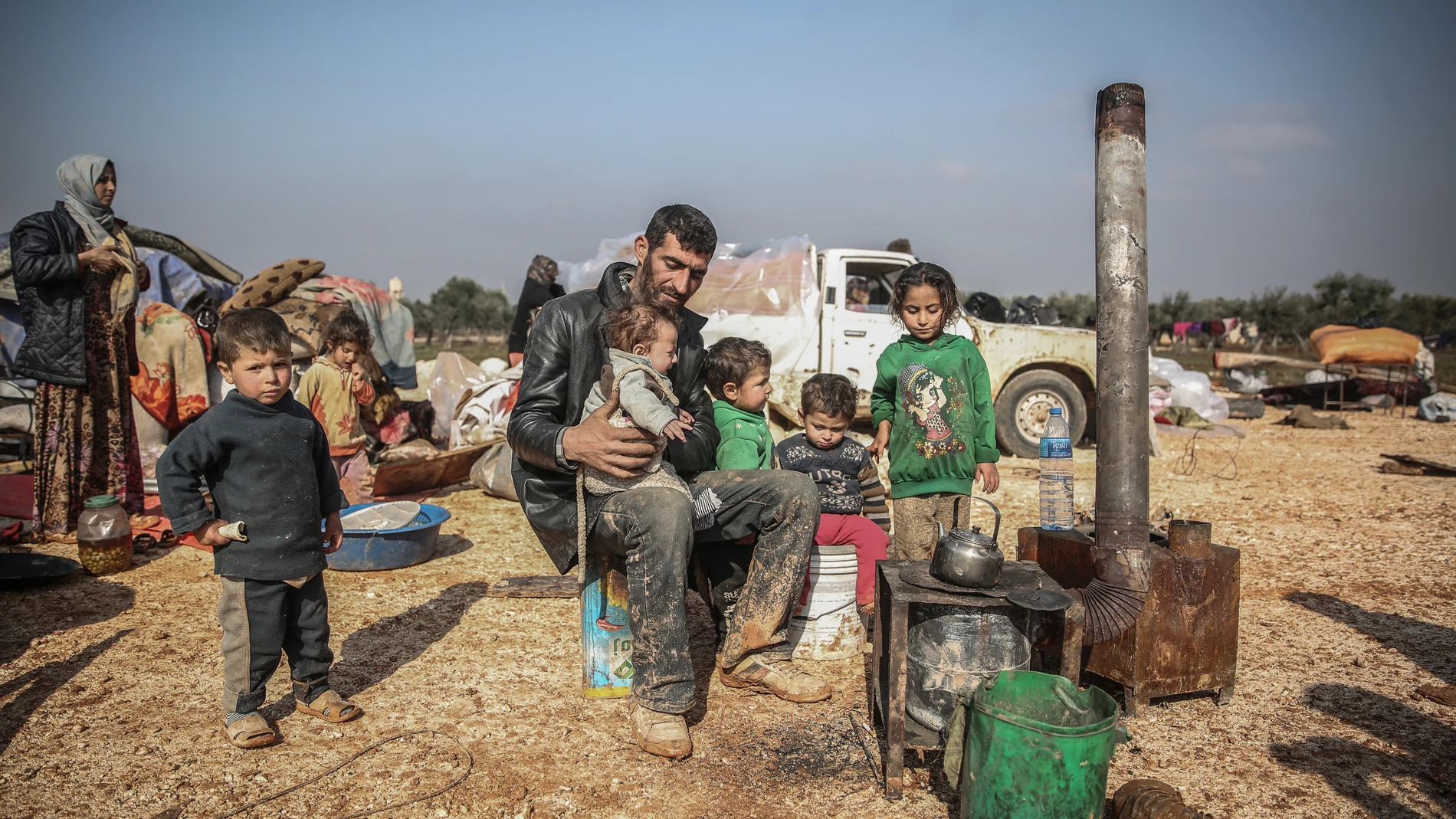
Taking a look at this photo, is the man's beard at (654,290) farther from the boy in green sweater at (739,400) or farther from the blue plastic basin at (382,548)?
the blue plastic basin at (382,548)

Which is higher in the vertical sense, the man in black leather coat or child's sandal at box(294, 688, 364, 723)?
the man in black leather coat

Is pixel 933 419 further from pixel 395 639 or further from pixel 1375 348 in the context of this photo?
pixel 1375 348

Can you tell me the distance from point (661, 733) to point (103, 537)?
385 centimetres

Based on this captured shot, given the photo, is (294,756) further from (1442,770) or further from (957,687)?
(1442,770)

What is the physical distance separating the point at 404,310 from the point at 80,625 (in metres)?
7.79

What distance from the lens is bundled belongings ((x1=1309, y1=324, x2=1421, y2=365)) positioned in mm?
14812

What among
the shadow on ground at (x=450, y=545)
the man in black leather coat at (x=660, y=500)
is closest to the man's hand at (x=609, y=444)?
the man in black leather coat at (x=660, y=500)

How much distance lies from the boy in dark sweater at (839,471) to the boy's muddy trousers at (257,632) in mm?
2108

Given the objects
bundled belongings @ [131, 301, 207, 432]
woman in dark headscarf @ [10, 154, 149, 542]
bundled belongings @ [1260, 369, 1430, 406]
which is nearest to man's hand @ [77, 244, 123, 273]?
woman in dark headscarf @ [10, 154, 149, 542]

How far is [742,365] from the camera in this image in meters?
3.86

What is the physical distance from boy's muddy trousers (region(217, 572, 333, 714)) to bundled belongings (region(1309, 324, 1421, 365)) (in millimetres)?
17387

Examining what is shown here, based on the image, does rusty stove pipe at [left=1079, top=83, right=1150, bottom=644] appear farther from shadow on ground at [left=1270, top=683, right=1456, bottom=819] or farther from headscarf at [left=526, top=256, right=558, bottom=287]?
headscarf at [left=526, top=256, right=558, bottom=287]

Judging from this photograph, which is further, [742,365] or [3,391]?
[3,391]

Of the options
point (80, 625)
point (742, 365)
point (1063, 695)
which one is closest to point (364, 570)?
point (80, 625)
